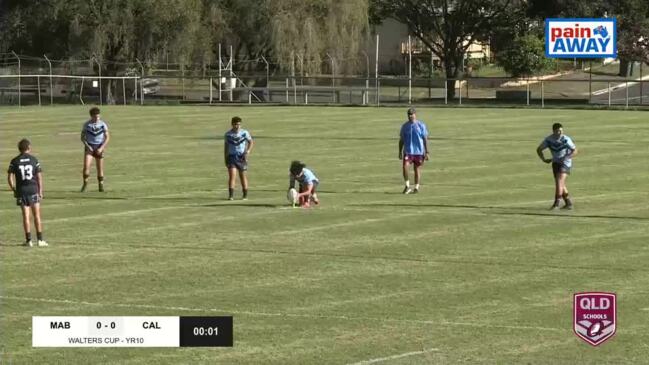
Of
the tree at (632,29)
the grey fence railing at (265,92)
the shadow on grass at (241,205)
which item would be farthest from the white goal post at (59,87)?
the shadow on grass at (241,205)

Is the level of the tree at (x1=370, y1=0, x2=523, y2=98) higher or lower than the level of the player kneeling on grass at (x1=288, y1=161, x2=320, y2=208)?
higher

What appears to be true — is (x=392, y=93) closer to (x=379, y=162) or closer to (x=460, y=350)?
(x=379, y=162)

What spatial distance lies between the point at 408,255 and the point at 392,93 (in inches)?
2452

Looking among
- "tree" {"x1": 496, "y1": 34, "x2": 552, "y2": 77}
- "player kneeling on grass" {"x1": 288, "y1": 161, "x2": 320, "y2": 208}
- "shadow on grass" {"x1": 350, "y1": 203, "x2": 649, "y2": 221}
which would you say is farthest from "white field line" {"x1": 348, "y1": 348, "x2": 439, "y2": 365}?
"tree" {"x1": 496, "y1": 34, "x2": 552, "y2": 77}

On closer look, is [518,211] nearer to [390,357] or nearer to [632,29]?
[390,357]

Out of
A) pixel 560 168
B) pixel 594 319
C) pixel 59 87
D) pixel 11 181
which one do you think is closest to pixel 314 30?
pixel 59 87

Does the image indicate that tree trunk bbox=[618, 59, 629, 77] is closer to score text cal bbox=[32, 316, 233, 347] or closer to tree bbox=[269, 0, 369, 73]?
tree bbox=[269, 0, 369, 73]

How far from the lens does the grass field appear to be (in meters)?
13.3

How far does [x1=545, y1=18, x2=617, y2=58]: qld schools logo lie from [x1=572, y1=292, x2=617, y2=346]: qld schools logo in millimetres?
64315

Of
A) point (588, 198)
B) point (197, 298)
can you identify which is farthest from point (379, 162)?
point (197, 298)

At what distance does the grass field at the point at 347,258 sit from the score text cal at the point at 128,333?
0.46 ft

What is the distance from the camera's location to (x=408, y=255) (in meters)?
19.1

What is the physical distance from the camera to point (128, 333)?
42.7 ft

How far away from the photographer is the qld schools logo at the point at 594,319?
12539mm
